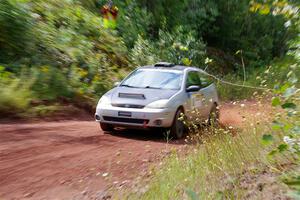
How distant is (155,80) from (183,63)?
3300 mm

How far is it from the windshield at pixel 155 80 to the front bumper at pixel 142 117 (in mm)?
1021

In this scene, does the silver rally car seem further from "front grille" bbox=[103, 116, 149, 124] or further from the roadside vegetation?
the roadside vegetation

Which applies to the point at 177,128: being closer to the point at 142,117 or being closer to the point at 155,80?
the point at 142,117

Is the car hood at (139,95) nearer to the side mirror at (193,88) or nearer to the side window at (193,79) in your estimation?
the side mirror at (193,88)

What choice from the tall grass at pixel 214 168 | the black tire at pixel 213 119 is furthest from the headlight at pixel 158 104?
the tall grass at pixel 214 168

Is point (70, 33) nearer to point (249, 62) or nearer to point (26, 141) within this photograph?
point (26, 141)

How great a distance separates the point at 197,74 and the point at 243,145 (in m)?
7.22

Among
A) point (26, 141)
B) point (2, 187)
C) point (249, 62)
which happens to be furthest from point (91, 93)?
point (249, 62)

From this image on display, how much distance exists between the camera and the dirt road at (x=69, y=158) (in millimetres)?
7465

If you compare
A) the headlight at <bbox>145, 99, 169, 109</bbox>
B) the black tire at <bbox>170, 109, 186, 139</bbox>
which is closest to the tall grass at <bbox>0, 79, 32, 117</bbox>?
the headlight at <bbox>145, 99, 169, 109</bbox>

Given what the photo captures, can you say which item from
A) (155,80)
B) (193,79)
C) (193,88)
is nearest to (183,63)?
(193,79)

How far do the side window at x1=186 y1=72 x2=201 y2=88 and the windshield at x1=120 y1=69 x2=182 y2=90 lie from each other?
23cm

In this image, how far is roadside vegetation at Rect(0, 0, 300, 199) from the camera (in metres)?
5.08

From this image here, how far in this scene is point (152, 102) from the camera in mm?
11844
